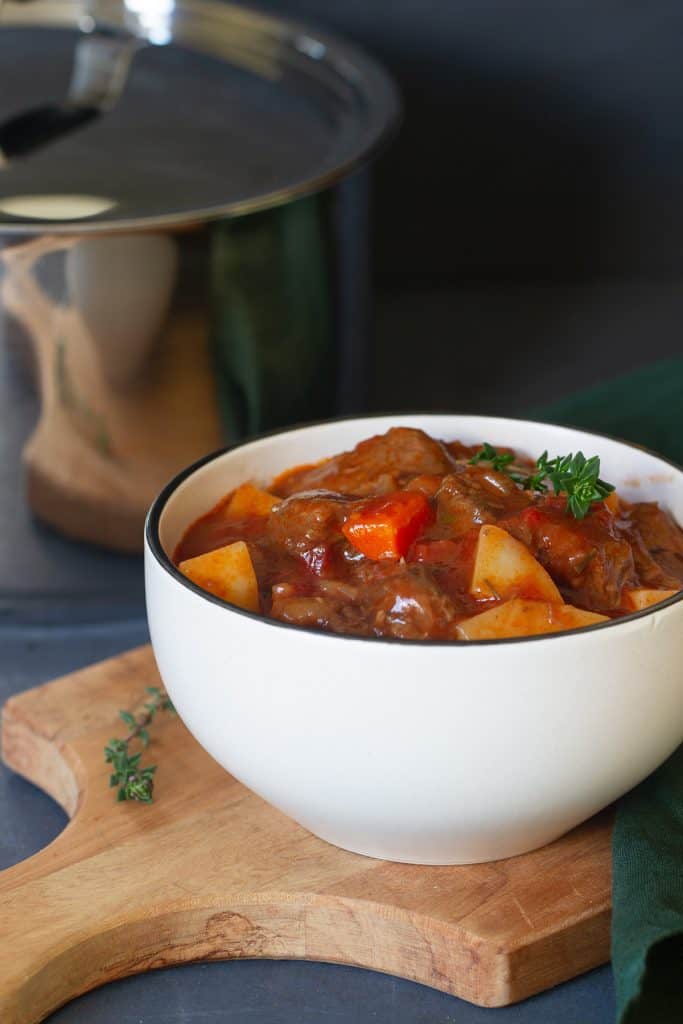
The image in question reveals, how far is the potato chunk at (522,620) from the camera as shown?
1460 mm

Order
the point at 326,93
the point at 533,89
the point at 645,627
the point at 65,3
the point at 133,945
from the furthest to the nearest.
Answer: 1. the point at 533,89
2. the point at 65,3
3. the point at 326,93
4. the point at 133,945
5. the point at 645,627

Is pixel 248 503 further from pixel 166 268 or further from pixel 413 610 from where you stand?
pixel 166 268

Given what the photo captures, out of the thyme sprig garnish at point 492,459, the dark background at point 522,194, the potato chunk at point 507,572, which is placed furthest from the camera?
the dark background at point 522,194

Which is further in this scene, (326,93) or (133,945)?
(326,93)

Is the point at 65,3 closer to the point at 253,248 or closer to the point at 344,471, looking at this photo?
the point at 253,248

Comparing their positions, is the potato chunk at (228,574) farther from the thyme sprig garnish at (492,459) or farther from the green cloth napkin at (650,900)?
the green cloth napkin at (650,900)

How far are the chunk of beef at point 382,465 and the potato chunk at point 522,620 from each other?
0.28 metres

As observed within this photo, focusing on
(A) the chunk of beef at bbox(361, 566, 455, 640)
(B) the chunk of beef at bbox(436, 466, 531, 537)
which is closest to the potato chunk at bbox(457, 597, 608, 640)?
(A) the chunk of beef at bbox(361, 566, 455, 640)

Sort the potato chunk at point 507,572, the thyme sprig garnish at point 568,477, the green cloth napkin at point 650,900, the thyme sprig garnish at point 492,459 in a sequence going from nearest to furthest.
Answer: the green cloth napkin at point 650,900, the potato chunk at point 507,572, the thyme sprig garnish at point 568,477, the thyme sprig garnish at point 492,459

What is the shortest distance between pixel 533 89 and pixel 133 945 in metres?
2.42

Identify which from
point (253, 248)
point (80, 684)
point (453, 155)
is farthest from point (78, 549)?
point (453, 155)

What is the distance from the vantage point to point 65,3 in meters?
2.82

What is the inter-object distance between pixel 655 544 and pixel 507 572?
25 centimetres

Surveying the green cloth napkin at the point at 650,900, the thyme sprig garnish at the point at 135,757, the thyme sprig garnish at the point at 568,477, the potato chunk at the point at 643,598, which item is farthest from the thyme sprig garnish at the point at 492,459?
Answer: the thyme sprig garnish at the point at 135,757
